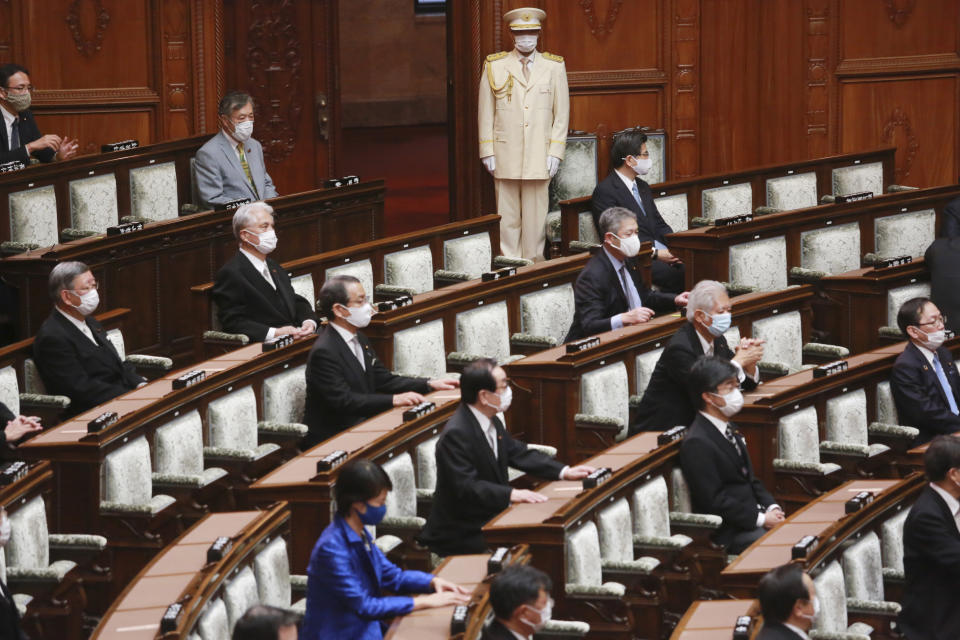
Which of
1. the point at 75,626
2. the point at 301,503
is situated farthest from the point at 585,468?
the point at 75,626

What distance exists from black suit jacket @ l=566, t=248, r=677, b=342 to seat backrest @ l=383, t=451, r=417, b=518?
1.20 meters

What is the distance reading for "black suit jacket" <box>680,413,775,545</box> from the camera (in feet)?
12.8

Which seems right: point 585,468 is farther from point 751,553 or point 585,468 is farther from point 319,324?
point 319,324

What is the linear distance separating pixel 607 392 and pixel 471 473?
0.97 metres

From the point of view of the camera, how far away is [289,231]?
5691 mm

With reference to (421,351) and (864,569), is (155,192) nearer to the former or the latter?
(421,351)

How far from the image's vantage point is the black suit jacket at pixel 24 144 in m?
5.38

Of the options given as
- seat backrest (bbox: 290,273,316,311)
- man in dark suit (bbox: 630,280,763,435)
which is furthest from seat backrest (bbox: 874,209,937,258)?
seat backrest (bbox: 290,273,316,311)

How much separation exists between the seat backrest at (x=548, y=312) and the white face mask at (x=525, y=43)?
4.69ft

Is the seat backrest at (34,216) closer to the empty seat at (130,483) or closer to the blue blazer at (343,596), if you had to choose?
the empty seat at (130,483)

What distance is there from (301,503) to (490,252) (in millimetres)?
2404

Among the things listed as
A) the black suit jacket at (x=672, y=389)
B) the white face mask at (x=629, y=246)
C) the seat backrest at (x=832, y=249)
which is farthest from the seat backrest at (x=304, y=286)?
the seat backrest at (x=832, y=249)

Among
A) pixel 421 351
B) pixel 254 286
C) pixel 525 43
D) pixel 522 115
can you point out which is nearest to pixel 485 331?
pixel 421 351

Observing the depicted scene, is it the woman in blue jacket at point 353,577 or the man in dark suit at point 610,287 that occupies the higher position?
the man in dark suit at point 610,287
